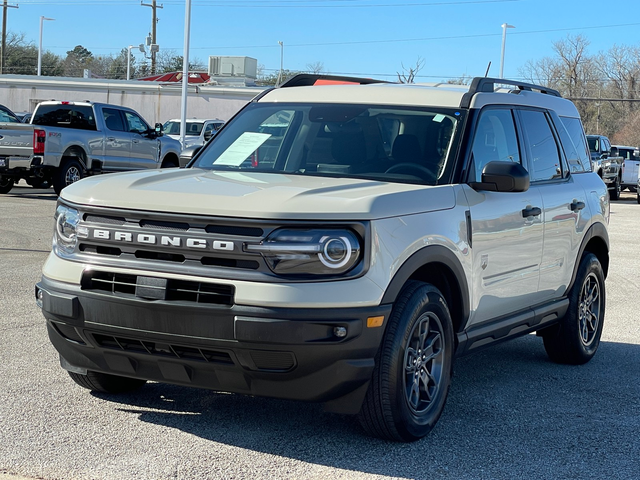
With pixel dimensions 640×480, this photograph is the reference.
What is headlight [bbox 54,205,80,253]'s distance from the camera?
4.66m

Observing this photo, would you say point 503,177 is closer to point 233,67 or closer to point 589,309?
point 589,309

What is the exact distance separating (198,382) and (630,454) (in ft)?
7.47

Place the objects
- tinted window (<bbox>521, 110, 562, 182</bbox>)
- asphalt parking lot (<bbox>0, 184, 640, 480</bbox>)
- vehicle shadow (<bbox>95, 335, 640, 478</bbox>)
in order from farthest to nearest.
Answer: tinted window (<bbox>521, 110, 562, 182</bbox>), vehicle shadow (<bbox>95, 335, 640, 478</bbox>), asphalt parking lot (<bbox>0, 184, 640, 480</bbox>)

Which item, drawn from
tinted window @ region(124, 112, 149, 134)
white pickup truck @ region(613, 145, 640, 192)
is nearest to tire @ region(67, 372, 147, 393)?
tinted window @ region(124, 112, 149, 134)

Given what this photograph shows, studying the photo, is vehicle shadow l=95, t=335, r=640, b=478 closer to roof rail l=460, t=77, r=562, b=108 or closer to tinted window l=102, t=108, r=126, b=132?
roof rail l=460, t=77, r=562, b=108

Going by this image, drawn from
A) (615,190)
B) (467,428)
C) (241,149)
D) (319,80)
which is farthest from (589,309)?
(615,190)

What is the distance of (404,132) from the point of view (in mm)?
5578

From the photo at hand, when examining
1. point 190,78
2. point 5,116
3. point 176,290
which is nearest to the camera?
point 176,290

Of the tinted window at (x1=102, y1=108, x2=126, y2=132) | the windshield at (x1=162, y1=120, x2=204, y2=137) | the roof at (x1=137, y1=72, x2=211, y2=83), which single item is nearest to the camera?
the tinted window at (x1=102, y1=108, x2=126, y2=132)

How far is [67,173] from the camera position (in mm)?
19828

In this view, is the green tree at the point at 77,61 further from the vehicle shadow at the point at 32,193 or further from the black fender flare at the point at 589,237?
the black fender flare at the point at 589,237

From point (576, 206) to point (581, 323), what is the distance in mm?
986

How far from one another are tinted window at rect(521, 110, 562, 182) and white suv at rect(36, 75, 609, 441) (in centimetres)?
21

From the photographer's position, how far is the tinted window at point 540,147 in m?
6.36
